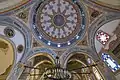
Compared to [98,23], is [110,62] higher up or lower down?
lower down

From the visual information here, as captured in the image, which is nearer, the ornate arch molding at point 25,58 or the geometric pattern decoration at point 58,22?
the ornate arch molding at point 25,58

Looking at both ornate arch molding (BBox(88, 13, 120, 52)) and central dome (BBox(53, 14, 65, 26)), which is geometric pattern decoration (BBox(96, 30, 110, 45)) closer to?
ornate arch molding (BBox(88, 13, 120, 52))

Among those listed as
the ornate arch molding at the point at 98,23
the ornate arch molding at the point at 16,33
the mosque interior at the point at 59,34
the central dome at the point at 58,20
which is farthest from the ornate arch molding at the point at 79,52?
the ornate arch molding at the point at 16,33

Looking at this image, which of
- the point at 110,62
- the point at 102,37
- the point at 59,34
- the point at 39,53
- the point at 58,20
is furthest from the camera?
the point at 59,34

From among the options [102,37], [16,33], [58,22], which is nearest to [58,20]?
[58,22]

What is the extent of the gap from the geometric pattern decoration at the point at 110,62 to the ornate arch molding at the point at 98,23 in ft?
2.31

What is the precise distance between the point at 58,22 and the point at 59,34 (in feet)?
2.24

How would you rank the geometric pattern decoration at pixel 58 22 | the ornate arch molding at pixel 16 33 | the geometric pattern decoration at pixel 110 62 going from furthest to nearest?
the geometric pattern decoration at pixel 58 22 → the geometric pattern decoration at pixel 110 62 → the ornate arch molding at pixel 16 33

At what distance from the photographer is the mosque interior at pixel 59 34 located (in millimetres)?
12086

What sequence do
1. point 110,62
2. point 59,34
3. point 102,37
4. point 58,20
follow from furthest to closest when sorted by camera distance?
1. point 59,34
2. point 58,20
3. point 102,37
4. point 110,62

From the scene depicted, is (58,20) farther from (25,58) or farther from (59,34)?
(25,58)

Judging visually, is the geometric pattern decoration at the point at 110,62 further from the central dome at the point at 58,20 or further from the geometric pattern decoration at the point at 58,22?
the central dome at the point at 58,20

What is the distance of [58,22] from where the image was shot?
523 inches

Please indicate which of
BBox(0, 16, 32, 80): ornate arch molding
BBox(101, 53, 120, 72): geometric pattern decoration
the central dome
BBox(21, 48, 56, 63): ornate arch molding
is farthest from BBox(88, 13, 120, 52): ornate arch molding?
BBox(0, 16, 32, 80): ornate arch molding
